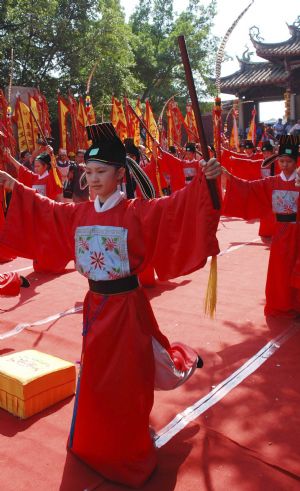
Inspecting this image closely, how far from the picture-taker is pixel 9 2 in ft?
52.6

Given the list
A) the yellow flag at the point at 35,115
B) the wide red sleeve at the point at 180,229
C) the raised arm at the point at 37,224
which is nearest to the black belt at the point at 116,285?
the wide red sleeve at the point at 180,229

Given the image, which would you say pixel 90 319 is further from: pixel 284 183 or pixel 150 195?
pixel 284 183

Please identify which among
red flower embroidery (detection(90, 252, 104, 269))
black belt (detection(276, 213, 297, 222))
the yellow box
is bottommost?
the yellow box

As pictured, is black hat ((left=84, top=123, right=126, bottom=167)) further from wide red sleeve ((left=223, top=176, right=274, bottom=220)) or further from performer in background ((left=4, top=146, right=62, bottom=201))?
performer in background ((left=4, top=146, right=62, bottom=201))

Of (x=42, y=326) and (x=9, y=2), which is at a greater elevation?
(x=9, y=2)

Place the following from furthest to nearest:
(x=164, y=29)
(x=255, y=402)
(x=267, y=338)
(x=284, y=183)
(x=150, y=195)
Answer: (x=164, y=29), (x=284, y=183), (x=267, y=338), (x=255, y=402), (x=150, y=195)

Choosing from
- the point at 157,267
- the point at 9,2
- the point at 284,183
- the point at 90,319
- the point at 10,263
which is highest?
the point at 9,2

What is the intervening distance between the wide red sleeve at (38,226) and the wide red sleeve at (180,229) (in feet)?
1.61

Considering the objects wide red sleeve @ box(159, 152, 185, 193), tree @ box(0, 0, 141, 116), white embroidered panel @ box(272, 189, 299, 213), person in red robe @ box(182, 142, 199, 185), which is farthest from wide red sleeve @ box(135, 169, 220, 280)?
tree @ box(0, 0, 141, 116)

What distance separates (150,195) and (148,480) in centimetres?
148

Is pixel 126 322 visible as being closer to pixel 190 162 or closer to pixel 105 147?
pixel 105 147

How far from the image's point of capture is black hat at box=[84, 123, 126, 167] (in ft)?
7.82

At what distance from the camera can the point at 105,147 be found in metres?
2.40

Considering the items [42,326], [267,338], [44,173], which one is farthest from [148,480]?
[44,173]
